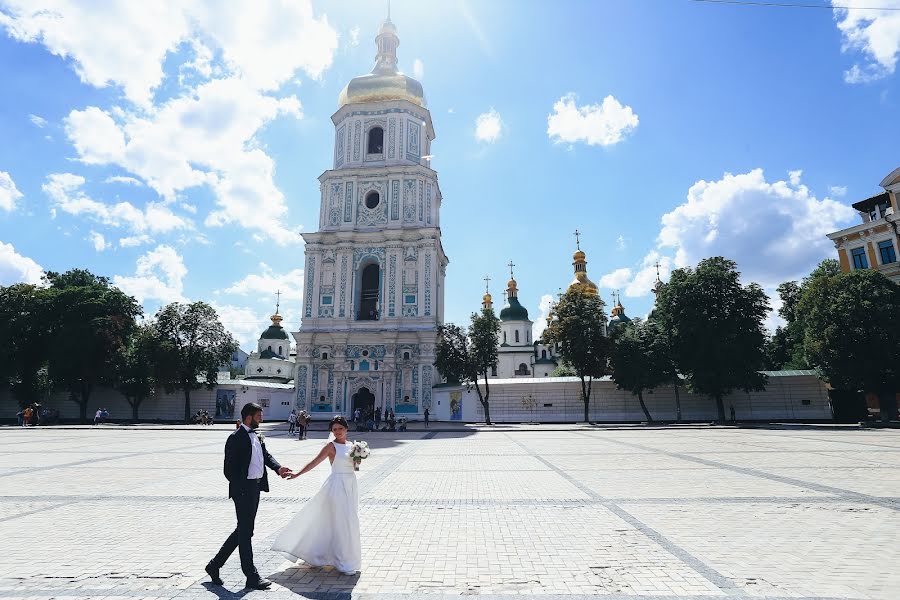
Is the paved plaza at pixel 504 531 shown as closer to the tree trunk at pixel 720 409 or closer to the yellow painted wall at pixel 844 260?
the tree trunk at pixel 720 409

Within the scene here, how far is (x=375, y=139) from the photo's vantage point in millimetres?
46000

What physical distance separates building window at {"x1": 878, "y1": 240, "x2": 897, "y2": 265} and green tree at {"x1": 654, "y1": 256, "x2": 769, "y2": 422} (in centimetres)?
819

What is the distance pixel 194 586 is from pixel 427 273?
119ft

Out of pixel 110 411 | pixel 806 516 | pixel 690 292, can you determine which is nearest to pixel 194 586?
pixel 806 516

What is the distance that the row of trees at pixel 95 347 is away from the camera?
130 ft

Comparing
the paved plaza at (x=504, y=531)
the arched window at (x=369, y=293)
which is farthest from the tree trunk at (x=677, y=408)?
the paved plaza at (x=504, y=531)

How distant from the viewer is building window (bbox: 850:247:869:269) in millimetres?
34750

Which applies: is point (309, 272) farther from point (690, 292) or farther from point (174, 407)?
point (690, 292)

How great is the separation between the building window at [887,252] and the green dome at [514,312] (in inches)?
1776

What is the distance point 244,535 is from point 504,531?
349 cm

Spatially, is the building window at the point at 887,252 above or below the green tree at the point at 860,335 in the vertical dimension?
above

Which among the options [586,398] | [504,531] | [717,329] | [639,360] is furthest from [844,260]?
[504,531]

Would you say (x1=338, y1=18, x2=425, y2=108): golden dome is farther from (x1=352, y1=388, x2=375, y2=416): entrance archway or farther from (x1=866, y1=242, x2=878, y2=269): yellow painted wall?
(x1=866, y1=242, x2=878, y2=269): yellow painted wall

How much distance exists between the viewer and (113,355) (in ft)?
132
